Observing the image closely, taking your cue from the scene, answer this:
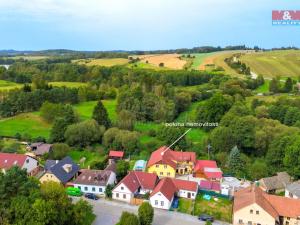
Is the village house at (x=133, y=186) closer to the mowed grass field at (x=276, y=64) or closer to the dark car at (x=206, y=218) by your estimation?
the dark car at (x=206, y=218)

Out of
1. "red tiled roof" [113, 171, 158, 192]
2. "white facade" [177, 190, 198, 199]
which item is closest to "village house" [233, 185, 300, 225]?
"white facade" [177, 190, 198, 199]

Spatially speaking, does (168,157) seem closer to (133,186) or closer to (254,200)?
(133,186)

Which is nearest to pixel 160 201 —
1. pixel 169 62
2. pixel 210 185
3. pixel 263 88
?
pixel 210 185

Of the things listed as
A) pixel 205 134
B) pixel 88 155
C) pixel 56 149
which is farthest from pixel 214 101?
pixel 56 149

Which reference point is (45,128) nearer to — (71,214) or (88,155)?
(88,155)

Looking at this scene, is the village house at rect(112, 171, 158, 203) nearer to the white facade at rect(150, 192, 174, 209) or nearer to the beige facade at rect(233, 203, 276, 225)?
the white facade at rect(150, 192, 174, 209)

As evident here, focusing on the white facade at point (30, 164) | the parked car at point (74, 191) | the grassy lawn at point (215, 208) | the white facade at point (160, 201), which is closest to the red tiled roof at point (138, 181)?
the white facade at point (160, 201)
